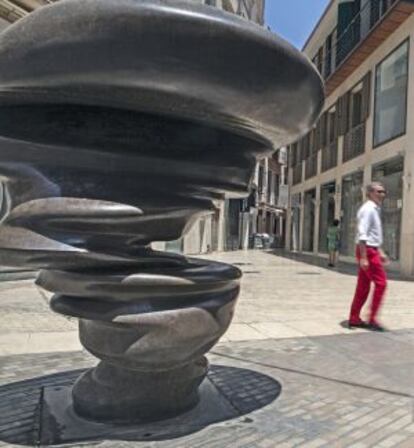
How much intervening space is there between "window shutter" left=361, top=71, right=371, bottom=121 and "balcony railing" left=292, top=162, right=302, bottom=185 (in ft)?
40.4

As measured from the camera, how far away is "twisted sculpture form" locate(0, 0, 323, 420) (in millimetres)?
3045

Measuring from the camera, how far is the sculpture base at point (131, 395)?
3.58 meters

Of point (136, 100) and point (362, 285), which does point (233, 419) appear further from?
point (362, 285)

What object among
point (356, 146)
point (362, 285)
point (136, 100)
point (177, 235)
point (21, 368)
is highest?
point (356, 146)

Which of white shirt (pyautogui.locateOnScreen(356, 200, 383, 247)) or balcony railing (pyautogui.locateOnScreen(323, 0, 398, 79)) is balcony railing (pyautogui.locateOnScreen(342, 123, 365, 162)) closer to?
balcony railing (pyautogui.locateOnScreen(323, 0, 398, 79))

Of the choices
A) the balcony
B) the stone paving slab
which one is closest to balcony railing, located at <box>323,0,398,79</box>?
the balcony

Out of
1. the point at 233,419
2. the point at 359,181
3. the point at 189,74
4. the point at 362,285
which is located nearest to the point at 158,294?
the point at 233,419

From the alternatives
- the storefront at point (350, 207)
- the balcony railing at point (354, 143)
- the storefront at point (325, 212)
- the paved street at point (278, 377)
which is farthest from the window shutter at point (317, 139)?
the paved street at point (278, 377)

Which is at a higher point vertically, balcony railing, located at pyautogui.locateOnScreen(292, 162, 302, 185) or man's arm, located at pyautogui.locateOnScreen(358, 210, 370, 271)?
balcony railing, located at pyautogui.locateOnScreen(292, 162, 302, 185)

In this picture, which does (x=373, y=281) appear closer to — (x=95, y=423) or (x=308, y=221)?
(x=95, y=423)

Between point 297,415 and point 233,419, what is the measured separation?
1.42ft

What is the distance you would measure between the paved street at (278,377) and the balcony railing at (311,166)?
21.3m

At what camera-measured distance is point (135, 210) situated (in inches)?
133

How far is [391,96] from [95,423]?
1737 cm
